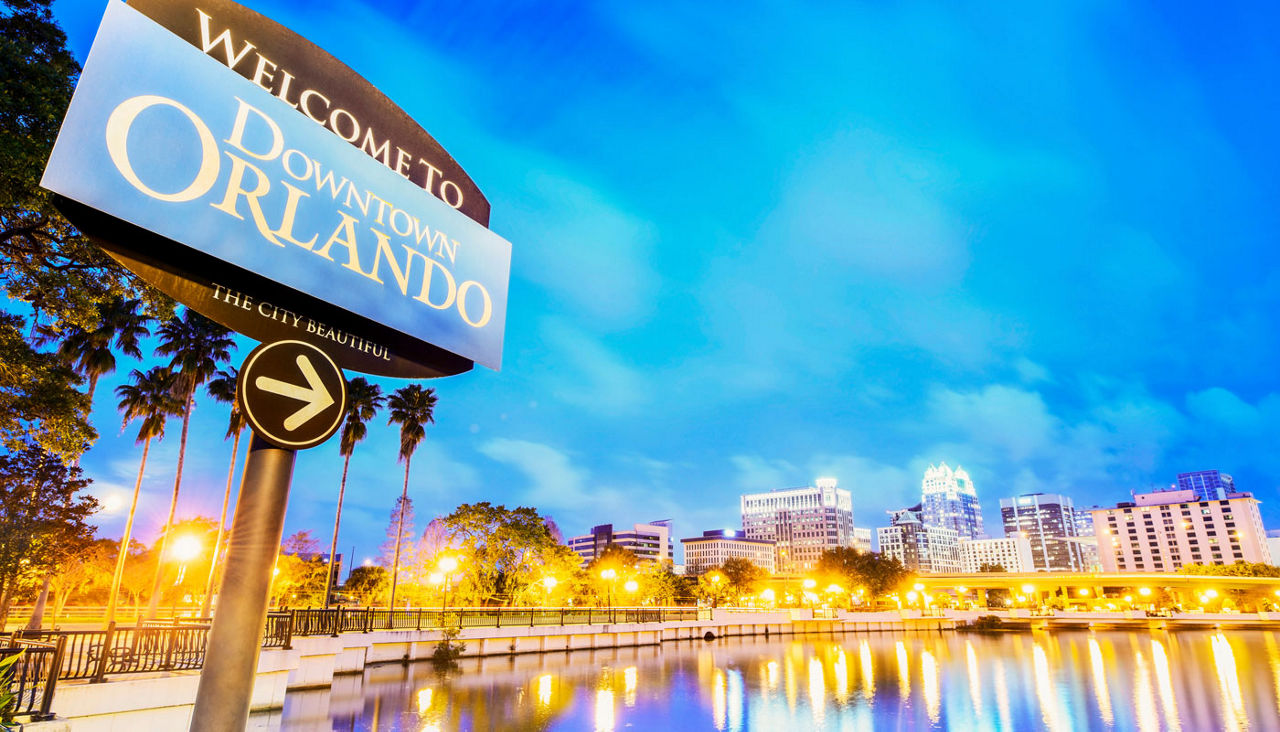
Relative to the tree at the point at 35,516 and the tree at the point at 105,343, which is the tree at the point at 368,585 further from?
the tree at the point at 105,343

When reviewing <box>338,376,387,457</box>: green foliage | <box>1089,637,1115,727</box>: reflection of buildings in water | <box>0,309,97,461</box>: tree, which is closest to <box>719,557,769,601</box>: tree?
<box>1089,637,1115,727</box>: reflection of buildings in water

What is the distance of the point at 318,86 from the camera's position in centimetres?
395

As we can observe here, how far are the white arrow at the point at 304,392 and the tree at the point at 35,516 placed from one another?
20065 mm

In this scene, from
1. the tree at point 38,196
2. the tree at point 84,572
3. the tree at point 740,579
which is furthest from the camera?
the tree at point 740,579

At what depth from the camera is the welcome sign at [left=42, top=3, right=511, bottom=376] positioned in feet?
9.17

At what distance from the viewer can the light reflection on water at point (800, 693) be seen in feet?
61.7

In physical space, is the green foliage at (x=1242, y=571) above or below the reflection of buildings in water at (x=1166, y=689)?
above

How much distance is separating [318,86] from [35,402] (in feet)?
42.2

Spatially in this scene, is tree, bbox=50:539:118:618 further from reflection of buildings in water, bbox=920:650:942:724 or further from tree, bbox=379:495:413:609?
reflection of buildings in water, bbox=920:650:942:724

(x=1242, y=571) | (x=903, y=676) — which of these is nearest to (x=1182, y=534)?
(x=1242, y=571)

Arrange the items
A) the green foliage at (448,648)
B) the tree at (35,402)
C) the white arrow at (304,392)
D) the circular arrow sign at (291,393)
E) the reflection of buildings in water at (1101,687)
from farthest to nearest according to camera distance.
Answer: the green foliage at (448,648) < the reflection of buildings in water at (1101,687) < the tree at (35,402) < the white arrow at (304,392) < the circular arrow sign at (291,393)

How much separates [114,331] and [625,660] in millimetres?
28136

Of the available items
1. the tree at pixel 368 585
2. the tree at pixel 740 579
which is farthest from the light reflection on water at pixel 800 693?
the tree at pixel 740 579

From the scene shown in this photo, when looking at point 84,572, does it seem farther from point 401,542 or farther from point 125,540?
point 125,540
